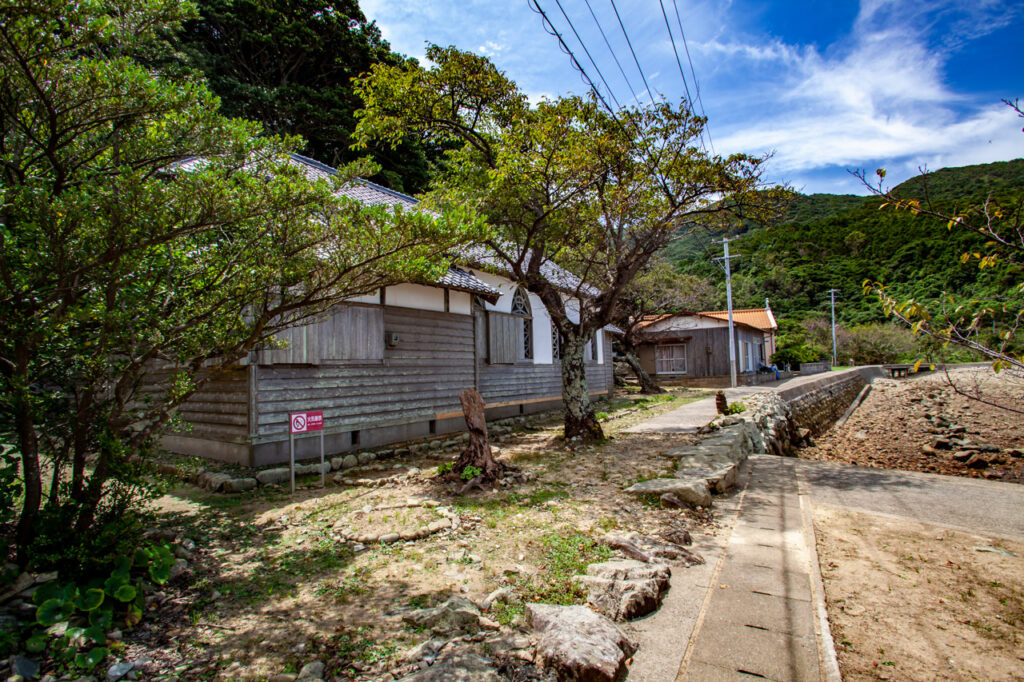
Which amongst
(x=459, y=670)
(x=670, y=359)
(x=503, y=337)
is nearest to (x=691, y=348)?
(x=670, y=359)

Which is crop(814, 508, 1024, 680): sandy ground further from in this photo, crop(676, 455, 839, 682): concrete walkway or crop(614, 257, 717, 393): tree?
crop(614, 257, 717, 393): tree

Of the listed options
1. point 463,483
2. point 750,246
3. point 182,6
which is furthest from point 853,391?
point 750,246

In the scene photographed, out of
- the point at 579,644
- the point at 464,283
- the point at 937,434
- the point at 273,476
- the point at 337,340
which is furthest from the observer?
the point at 937,434

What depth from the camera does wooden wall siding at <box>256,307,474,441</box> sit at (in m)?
7.31

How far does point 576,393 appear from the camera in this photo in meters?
9.46

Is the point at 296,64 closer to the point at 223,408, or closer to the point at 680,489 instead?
the point at 223,408

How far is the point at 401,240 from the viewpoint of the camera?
13.4 ft

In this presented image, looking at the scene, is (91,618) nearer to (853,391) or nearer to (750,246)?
(853,391)

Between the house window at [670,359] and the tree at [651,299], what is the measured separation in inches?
182

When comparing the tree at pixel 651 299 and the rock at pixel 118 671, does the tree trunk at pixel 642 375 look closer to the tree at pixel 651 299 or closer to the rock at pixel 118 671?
the tree at pixel 651 299

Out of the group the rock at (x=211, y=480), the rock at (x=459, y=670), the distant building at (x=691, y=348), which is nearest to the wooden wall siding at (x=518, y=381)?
the rock at (x=211, y=480)

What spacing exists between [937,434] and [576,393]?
1343 centimetres

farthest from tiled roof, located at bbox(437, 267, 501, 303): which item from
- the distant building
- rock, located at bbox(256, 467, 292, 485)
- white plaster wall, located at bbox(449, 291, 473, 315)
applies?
the distant building

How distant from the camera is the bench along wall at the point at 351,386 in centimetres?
716
